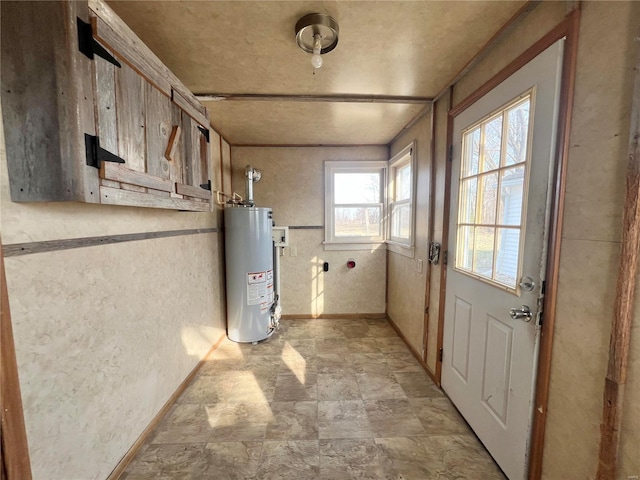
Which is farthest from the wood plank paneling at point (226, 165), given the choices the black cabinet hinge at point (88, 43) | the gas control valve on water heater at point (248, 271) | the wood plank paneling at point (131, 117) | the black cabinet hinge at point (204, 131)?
the black cabinet hinge at point (88, 43)

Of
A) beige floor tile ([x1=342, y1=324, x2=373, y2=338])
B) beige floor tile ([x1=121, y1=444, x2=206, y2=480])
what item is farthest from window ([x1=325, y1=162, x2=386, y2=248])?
beige floor tile ([x1=121, y1=444, x2=206, y2=480])

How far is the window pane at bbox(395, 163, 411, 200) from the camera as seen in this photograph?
106 inches

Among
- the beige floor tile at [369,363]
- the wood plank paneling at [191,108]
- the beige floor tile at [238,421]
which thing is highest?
the wood plank paneling at [191,108]

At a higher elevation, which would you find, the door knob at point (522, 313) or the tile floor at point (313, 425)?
the door knob at point (522, 313)

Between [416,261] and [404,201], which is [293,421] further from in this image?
[404,201]

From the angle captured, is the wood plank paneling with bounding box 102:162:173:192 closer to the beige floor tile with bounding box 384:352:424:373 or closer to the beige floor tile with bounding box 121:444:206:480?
the beige floor tile with bounding box 121:444:206:480

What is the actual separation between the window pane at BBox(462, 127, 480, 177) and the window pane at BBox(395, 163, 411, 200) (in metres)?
1.09

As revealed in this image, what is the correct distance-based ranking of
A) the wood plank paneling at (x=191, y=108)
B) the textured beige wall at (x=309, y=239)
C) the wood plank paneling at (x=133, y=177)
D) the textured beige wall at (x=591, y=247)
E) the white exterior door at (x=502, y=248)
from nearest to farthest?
the textured beige wall at (x=591, y=247) < the wood plank paneling at (x=133, y=177) < the white exterior door at (x=502, y=248) < the wood plank paneling at (x=191, y=108) < the textured beige wall at (x=309, y=239)

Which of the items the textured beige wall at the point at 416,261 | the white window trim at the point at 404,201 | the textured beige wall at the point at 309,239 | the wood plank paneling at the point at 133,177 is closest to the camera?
the wood plank paneling at the point at 133,177

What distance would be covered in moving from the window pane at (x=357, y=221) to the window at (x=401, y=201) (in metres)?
0.19

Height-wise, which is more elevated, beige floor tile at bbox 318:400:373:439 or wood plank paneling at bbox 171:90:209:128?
wood plank paneling at bbox 171:90:209:128

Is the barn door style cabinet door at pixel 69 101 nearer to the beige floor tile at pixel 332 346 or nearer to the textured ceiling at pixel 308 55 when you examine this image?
the textured ceiling at pixel 308 55

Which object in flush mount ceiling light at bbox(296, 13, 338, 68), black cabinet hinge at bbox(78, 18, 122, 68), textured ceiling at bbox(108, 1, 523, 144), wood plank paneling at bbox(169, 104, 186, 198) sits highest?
textured ceiling at bbox(108, 1, 523, 144)

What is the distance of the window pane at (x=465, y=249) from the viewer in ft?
4.93
